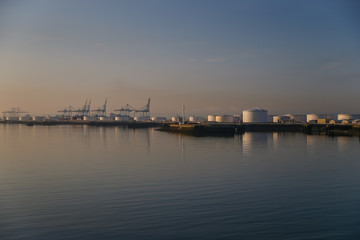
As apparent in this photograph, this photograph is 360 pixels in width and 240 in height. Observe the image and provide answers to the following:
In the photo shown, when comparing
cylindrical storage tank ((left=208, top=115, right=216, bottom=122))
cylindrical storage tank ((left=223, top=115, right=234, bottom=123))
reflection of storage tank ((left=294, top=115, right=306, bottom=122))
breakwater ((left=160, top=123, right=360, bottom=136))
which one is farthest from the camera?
cylindrical storage tank ((left=208, top=115, right=216, bottom=122))

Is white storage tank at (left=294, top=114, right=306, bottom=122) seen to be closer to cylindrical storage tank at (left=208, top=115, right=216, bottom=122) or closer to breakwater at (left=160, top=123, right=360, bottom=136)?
breakwater at (left=160, top=123, right=360, bottom=136)

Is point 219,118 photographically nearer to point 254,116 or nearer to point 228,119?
point 228,119

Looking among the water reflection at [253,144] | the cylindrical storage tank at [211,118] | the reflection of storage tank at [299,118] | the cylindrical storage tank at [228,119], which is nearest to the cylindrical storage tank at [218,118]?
the cylindrical storage tank at [228,119]

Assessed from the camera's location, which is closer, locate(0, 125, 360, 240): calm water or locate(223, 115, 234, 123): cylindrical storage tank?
→ locate(0, 125, 360, 240): calm water

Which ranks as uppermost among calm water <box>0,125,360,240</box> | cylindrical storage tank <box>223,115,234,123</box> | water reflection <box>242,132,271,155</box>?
cylindrical storage tank <box>223,115,234,123</box>

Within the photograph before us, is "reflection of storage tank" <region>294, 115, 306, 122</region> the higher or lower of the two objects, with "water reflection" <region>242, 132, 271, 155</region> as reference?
higher

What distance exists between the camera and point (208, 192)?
21.9 metres

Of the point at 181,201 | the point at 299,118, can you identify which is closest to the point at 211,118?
the point at 299,118

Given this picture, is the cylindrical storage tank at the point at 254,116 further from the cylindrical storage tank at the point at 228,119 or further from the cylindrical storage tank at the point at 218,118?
the cylindrical storage tank at the point at 218,118

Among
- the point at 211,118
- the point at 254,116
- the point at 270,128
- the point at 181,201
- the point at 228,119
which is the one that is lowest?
the point at 181,201

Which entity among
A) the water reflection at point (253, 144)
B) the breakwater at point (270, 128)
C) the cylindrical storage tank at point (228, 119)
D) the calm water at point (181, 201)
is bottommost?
the calm water at point (181, 201)

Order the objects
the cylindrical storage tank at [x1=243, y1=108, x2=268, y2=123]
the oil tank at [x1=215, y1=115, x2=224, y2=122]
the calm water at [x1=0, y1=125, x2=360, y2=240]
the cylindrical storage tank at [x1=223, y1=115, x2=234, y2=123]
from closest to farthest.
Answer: the calm water at [x1=0, y1=125, x2=360, y2=240] → the cylindrical storage tank at [x1=243, y1=108, x2=268, y2=123] → the cylindrical storage tank at [x1=223, y1=115, x2=234, y2=123] → the oil tank at [x1=215, y1=115, x2=224, y2=122]

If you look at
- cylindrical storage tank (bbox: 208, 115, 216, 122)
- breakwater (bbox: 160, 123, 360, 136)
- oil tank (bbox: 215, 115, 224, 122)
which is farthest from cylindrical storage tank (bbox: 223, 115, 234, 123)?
breakwater (bbox: 160, 123, 360, 136)

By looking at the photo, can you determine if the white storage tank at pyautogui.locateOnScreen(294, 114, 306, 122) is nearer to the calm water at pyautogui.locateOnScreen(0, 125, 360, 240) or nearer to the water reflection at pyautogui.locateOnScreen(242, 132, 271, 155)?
the water reflection at pyautogui.locateOnScreen(242, 132, 271, 155)
